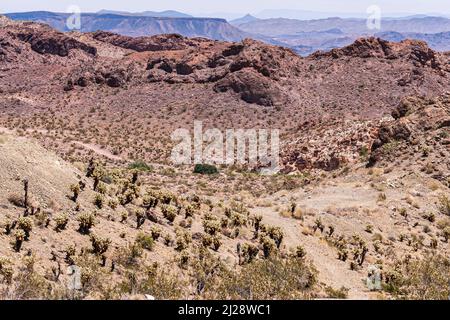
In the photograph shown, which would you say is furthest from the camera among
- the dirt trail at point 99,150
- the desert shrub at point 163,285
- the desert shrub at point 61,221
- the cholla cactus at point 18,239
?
the dirt trail at point 99,150

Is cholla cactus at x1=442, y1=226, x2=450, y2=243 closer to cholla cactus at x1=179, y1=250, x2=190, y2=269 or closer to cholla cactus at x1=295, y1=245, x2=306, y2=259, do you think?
cholla cactus at x1=295, y1=245, x2=306, y2=259

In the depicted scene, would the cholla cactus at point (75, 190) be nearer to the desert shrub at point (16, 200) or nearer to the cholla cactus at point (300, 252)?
the desert shrub at point (16, 200)

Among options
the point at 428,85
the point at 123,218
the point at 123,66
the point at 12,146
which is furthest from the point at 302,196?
the point at 123,66

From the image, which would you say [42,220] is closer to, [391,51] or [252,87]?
[252,87]

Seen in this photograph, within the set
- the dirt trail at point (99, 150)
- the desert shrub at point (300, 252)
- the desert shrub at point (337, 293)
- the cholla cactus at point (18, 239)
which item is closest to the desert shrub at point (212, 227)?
the desert shrub at point (300, 252)

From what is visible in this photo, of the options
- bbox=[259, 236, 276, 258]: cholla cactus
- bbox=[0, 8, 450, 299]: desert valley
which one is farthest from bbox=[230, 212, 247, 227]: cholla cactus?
bbox=[259, 236, 276, 258]: cholla cactus

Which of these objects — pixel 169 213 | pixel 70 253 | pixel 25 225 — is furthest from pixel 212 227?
pixel 25 225
